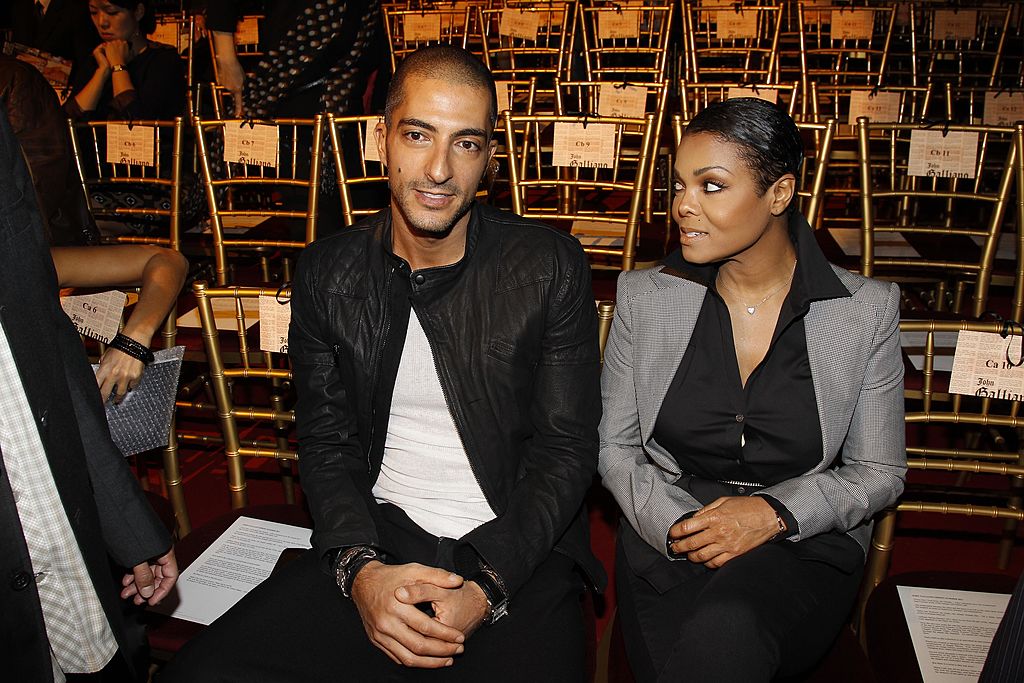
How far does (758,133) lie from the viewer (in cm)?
145

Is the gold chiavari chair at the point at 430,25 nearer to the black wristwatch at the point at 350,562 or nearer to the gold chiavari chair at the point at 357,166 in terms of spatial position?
the gold chiavari chair at the point at 357,166

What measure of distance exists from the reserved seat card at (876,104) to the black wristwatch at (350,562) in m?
2.82

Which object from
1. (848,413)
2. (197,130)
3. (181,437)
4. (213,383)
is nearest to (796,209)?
(848,413)

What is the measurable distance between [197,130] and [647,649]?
207 centimetres

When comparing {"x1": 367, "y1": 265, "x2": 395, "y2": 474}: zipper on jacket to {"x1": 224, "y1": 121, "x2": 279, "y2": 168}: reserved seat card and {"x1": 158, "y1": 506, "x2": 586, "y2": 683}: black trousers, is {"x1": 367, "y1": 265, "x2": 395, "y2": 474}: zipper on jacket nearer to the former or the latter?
{"x1": 158, "y1": 506, "x2": 586, "y2": 683}: black trousers

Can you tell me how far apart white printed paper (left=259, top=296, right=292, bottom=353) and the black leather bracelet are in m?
0.23

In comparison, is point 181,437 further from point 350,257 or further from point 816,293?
point 816,293

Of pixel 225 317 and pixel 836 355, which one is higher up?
pixel 836 355

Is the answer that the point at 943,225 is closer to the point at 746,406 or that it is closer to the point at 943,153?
the point at 943,153

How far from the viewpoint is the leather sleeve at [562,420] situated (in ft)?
4.80

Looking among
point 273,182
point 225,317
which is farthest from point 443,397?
point 273,182

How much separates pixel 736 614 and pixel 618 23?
3.87m

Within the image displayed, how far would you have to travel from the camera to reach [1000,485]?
8.50 feet

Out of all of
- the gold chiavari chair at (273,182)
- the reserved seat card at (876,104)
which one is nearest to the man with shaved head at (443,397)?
the gold chiavari chair at (273,182)
